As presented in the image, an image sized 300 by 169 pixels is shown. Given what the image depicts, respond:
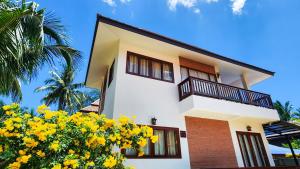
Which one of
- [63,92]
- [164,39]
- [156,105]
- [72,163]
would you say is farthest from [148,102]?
[63,92]

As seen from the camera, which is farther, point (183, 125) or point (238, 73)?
point (238, 73)

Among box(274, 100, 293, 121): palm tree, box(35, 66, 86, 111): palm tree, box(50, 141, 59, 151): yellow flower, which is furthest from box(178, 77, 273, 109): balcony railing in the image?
box(274, 100, 293, 121): palm tree

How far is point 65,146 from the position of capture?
12.1 feet

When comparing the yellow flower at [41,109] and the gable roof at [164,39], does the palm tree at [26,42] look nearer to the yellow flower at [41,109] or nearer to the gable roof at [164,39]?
the yellow flower at [41,109]

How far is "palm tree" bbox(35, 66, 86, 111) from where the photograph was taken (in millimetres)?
21875

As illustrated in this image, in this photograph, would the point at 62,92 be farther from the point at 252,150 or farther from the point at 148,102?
the point at 252,150

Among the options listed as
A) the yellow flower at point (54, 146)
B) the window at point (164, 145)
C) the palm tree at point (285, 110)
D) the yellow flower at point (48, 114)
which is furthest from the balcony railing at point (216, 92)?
the palm tree at point (285, 110)

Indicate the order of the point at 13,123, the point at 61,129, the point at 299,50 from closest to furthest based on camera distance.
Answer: the point at 13,123
the point at 61,129
the point at 299,50

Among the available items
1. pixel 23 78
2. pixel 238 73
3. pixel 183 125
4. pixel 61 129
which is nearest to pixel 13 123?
pixel 61 129

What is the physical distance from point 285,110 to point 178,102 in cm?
3389

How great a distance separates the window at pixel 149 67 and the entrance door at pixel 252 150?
4.91 m

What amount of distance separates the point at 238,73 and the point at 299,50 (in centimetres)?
881

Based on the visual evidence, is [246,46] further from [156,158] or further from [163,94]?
[156,158]

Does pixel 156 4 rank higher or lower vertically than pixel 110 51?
higher
